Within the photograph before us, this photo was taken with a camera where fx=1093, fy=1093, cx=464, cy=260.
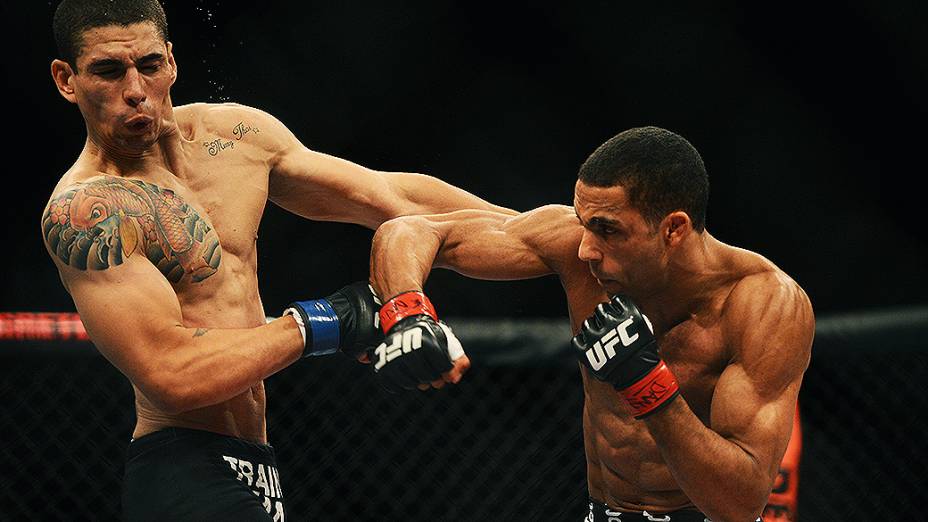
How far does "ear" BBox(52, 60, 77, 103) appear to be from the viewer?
186 centimetres

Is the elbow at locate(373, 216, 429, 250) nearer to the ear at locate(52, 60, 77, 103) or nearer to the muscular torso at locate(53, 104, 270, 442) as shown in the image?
the muscular torso at locate(53, 104, 270, 442)

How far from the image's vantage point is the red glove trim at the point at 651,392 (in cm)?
178

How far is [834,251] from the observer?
4.33 metres

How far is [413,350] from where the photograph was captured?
5.61 feet

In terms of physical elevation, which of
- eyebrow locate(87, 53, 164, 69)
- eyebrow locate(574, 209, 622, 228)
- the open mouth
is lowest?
eyebrow locate(574, 209, 622, 228)

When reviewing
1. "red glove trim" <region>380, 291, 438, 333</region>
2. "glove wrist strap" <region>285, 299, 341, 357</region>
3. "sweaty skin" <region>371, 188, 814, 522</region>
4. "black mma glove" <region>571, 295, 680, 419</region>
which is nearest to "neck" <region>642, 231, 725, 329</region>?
"sweaty skin" <region>371, 188, 814, 522</region>

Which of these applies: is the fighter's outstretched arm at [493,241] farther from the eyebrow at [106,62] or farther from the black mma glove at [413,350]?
the eyebrow at [106,62]

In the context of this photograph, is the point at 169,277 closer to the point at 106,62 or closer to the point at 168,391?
the point at 168,391

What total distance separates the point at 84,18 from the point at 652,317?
1146mm

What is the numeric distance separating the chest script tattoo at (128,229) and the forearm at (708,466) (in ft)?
2.70

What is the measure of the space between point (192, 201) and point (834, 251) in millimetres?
3071

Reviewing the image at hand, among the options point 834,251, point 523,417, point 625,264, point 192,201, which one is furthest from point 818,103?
point 192,201

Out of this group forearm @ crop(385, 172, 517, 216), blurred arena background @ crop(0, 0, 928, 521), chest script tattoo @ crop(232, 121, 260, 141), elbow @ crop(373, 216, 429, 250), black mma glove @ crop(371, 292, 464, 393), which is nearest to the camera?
black mma glove @ crop(371, 292, 464, 393)

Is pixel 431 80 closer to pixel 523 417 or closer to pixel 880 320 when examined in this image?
pixel 523 417
